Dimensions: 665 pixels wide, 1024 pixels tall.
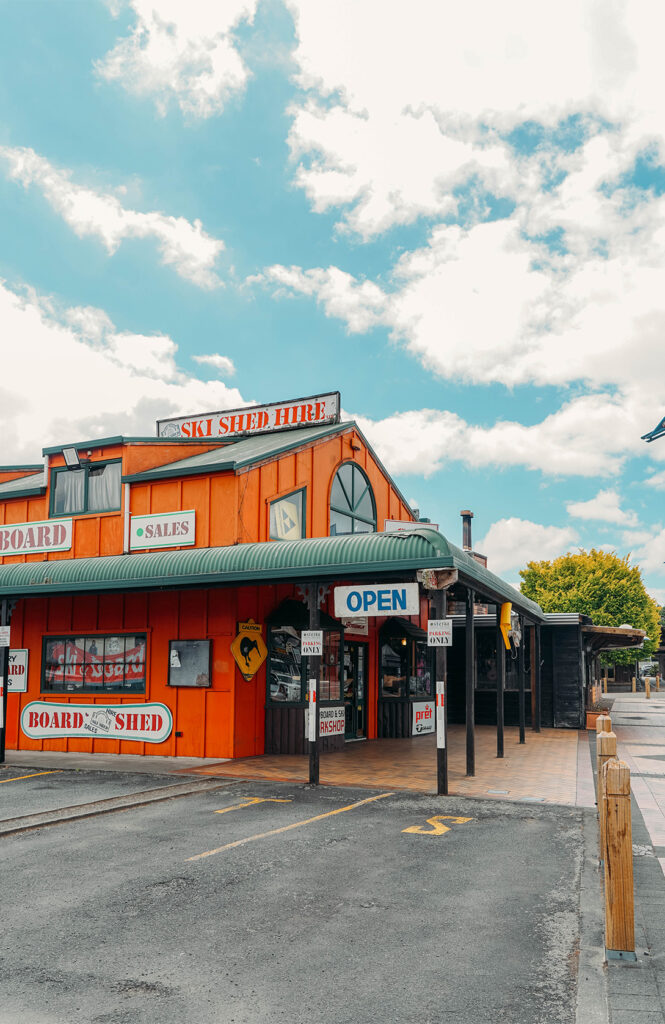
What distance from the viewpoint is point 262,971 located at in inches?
202

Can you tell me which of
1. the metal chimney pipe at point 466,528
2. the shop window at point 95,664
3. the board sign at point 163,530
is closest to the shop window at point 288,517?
the board sign at point 163,530

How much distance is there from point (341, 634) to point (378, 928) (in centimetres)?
1163

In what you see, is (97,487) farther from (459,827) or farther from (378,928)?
(378,928)

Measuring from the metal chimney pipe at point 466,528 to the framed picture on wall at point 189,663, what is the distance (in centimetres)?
4836

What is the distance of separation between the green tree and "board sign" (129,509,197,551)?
42.4m

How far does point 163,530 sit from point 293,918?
36.4 feet

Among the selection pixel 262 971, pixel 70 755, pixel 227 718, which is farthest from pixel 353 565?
pixel 70 755

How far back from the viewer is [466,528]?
207ft

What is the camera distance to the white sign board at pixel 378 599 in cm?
1193

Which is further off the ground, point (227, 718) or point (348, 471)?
point (348, 471)

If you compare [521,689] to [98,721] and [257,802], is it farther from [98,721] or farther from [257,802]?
[257,802]

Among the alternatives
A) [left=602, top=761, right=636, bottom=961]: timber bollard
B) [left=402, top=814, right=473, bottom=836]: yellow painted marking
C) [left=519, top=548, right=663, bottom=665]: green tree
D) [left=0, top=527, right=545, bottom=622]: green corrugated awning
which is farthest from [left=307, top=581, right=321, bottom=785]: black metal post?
[left=519, top=548, right=663, bottom=665]: green tree

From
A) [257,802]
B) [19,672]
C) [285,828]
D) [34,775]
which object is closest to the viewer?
[285,828]

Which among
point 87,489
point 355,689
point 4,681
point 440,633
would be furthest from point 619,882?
point 87,489
